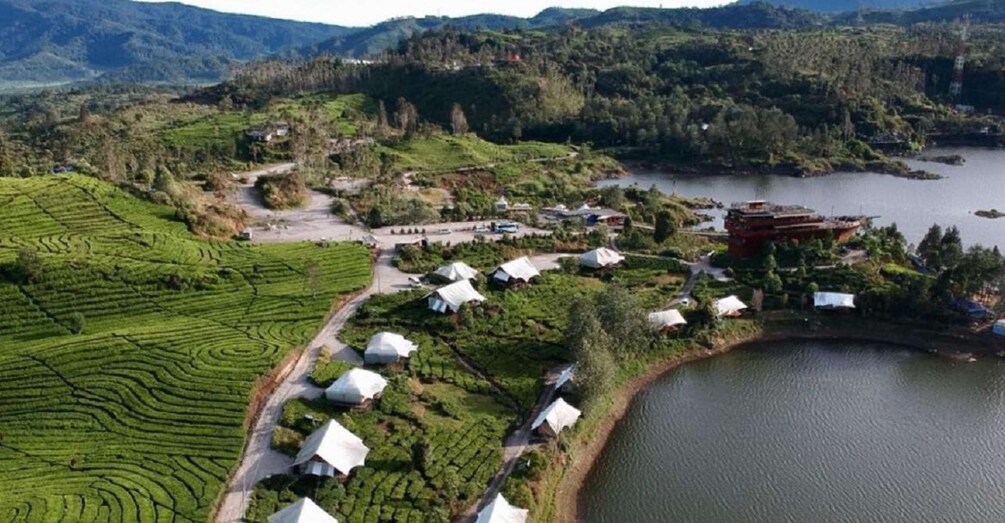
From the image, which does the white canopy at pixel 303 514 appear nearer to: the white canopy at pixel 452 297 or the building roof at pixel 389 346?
the building roof at pixel 389 346

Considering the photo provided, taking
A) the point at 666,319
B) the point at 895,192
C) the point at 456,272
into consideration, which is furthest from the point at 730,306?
the point at 895,192

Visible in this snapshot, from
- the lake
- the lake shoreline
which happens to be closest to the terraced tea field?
the lake shoreline

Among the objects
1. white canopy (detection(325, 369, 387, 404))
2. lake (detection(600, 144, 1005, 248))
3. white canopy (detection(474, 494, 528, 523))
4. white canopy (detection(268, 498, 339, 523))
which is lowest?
lake (detection(600, 144, 1005, 248))

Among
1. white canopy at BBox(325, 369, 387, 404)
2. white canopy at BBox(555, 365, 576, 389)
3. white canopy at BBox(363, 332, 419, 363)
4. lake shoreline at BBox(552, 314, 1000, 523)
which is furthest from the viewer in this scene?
lake shoreline at BBox(552, 314, 1000, 523)

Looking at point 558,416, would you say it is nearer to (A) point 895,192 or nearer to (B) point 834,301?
(B) point 834,301

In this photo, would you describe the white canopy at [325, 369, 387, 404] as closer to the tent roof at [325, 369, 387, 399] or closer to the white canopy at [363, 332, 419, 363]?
the tent roof at [325, 369, 387, 399]

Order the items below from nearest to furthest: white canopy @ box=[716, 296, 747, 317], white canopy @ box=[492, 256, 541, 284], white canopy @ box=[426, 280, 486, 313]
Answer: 1. white canopy @ box=[426, 280, 486, 313]
2. white canopy @ box=[716, 296, 747, 317]
3. white canopy @ box=[492, 256, 541, 284]

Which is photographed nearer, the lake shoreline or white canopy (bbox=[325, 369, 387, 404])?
white canopy (bbox=[325, 369, 387, 404])
